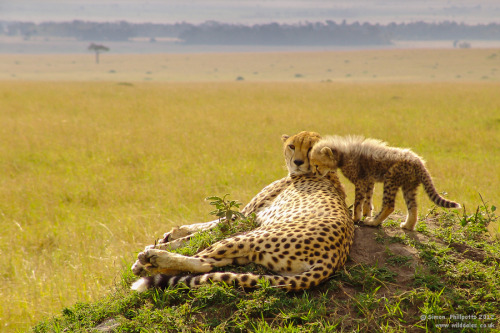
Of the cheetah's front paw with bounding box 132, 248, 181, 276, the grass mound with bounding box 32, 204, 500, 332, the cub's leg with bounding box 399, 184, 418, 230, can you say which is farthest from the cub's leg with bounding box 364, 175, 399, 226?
the cheetah's front paw with bounding box 132, 248, 181, 276

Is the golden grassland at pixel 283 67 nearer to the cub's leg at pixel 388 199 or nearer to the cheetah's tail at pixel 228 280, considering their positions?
the cub's leg at pixel 388 199

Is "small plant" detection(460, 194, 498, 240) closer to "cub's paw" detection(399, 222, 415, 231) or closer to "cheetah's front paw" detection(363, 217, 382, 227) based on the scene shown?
"cub's paw" detection(399, 222, 415, 231)

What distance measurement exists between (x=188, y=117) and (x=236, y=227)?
1059 cm

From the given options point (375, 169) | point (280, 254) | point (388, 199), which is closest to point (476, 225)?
point (388, 199)

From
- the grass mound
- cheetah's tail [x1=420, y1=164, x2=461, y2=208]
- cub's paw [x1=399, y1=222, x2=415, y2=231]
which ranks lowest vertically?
the grass mound

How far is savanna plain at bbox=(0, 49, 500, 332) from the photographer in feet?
14.9

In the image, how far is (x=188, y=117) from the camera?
1401 centimetres

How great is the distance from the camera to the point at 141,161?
28.3 feet

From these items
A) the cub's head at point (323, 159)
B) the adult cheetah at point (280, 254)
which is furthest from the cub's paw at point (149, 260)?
the cub's head at point (323, 159)

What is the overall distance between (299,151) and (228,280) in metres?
1.63

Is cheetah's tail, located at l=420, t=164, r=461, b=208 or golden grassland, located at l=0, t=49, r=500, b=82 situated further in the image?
golden grassland, located at l=0, t=49, r=500, b=82

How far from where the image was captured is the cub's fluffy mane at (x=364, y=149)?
385cm

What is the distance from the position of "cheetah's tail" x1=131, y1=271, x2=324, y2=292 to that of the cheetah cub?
125 centimetres

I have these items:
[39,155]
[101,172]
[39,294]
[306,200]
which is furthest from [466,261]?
[39,155]
